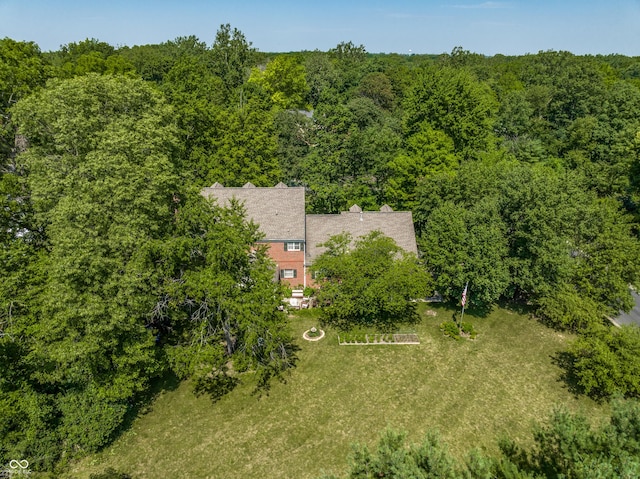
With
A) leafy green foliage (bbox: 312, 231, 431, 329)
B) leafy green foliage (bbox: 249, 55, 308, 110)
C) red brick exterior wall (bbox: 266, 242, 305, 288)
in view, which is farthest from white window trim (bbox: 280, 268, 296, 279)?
leafy green foliage (bbox: 249, 55, 308, 110)

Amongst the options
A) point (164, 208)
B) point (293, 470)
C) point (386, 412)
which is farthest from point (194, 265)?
point (386, 412)

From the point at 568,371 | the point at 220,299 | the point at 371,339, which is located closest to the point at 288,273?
the point at 371,339

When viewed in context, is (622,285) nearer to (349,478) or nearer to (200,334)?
(349,478)

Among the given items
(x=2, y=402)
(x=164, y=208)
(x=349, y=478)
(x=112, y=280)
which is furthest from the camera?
(x=164, y=208)

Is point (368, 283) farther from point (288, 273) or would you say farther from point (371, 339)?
point (288, 273)

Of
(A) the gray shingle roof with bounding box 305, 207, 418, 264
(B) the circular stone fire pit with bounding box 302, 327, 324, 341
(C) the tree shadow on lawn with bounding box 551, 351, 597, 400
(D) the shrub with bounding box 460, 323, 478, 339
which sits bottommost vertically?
(C) the tree shadow on lawn with bounding box 551, 351, 597, 400

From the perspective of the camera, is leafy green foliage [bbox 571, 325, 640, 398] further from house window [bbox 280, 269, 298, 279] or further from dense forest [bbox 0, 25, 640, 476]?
house window [bbox 280, 269, 298, 279]

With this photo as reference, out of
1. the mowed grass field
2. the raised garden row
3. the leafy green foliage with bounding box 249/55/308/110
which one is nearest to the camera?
the mowed grass field
